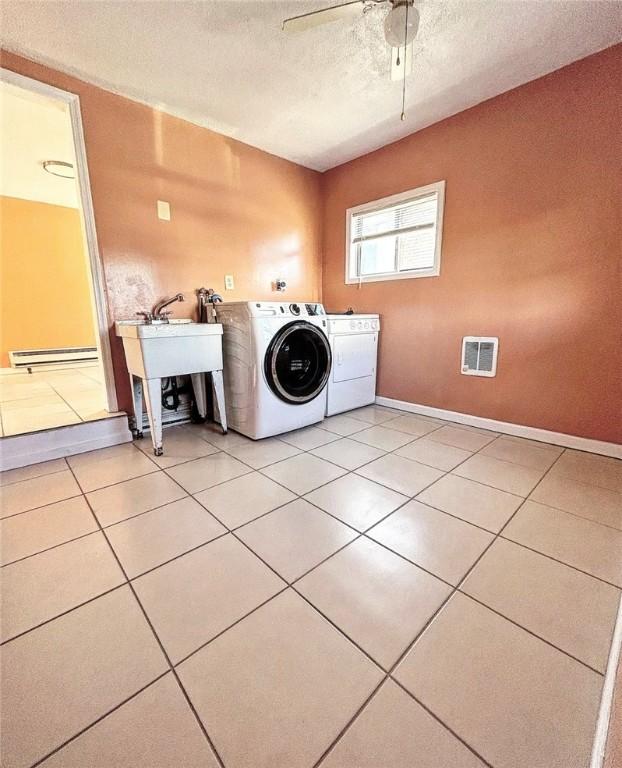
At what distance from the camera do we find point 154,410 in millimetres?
1990

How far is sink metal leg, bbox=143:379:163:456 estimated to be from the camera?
6.45ft

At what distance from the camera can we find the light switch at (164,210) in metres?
2.34

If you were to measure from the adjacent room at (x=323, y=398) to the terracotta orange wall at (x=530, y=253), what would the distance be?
0.06ft

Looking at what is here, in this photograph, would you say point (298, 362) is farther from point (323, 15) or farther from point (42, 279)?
point (42, 279)

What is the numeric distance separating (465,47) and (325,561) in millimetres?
2693

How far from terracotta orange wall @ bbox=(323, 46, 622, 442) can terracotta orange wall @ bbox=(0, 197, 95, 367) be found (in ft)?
14.4

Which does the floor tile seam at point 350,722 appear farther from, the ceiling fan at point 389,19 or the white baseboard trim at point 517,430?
the ceiling fan at point 389,19

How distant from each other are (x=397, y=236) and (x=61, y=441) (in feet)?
9.92

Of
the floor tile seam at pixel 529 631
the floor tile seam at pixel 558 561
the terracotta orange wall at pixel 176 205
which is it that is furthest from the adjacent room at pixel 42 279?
the floor tile seam at pixel 558 561

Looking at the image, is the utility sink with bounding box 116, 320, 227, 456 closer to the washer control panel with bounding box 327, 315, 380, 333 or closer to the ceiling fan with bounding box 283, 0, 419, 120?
the washer control panel with bounding box 327, 315, 380, 333

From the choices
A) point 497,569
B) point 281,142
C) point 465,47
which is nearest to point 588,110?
point 465,47

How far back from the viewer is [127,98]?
2.11m

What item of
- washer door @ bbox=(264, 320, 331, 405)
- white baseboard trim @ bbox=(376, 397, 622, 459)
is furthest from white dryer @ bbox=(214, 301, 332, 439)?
white baseboard trim @ bbox=(376, 397, 622, 459)

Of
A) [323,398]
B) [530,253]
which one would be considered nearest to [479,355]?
[530,253]
